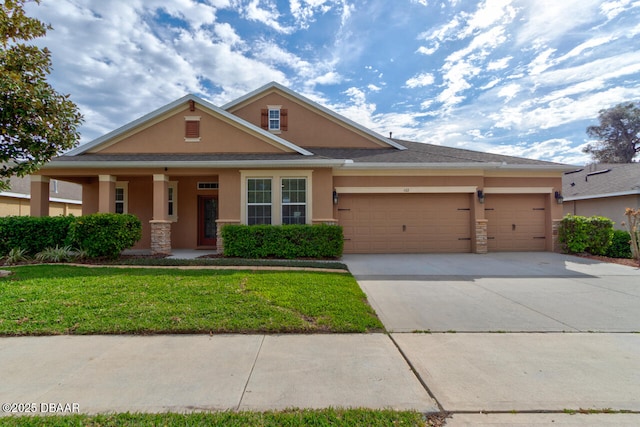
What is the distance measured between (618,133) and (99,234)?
148 ft

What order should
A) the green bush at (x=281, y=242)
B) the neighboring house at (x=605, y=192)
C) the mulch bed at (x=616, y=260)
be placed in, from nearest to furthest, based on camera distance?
the mulch bed at (x=616, y=260) < the green bush at (x=281, y=242) < the neighboring house at (x=605, y=192)

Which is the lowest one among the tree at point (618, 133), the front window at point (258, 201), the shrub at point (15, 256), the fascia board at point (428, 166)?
the shrub at point (15, 256)

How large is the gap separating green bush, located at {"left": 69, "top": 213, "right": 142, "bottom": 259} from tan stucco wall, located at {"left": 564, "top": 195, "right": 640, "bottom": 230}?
1944 centimetres

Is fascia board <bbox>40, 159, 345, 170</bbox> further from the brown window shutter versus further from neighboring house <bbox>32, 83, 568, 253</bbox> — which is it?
the brown window shutter

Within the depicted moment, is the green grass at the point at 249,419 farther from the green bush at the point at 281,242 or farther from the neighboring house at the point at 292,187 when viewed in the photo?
the neighboring house at the point at 292,187

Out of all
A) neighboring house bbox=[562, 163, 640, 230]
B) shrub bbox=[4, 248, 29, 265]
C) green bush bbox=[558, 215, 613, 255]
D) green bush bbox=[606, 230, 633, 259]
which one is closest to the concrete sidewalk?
shrub bbox=[4, 248, 29, 265]

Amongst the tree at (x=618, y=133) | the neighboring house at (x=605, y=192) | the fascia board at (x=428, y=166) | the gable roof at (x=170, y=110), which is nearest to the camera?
the gable roof at (x=170, y=110)

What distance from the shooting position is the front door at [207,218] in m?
12.0

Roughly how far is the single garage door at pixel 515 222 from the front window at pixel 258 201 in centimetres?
859

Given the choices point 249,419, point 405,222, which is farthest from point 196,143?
point 249,419

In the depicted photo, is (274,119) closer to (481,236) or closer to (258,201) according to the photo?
(258,201)

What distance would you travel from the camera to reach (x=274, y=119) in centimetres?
1359

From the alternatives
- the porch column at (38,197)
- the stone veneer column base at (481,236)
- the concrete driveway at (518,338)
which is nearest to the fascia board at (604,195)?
the stone veneer column base at (481,236)

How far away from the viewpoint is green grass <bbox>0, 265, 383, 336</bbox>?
410cm
